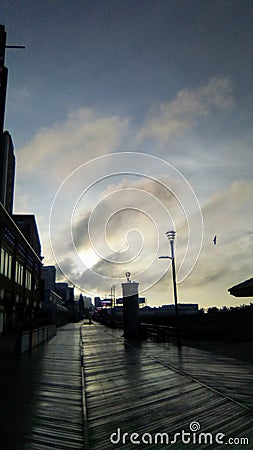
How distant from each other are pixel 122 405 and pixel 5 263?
3000 centimetres

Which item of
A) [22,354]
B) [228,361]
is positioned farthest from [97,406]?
[22,354]

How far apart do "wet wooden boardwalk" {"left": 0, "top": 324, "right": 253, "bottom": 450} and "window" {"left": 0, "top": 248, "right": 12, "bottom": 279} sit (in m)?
22.0

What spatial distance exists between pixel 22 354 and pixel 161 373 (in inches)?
342

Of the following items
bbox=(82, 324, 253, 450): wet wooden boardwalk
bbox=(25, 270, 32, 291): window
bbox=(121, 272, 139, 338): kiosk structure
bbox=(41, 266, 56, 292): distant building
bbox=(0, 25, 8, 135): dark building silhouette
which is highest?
bbox=(0, 25, 8, 135): dark building silhouette

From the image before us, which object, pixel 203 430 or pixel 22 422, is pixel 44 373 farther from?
pixel 203 430

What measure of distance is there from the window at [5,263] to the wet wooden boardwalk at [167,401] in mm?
22961

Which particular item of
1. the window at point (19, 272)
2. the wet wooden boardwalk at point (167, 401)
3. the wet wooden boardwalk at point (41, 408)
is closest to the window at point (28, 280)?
the window at point (19, 272)

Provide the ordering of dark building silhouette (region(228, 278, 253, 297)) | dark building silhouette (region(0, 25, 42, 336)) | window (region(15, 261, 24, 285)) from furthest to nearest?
1. window (region(15, 261, 24, 285))
2. dark building silhouette (region(0, 25, 42, 336))
3. dark building silhouette (region(228, 278, 253, 297))

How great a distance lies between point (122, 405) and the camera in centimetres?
745

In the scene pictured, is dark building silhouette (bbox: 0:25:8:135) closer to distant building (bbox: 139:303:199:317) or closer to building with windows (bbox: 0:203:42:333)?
building with windows (bbox: 0:203:42:333)

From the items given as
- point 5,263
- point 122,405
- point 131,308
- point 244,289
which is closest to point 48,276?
point 5,263

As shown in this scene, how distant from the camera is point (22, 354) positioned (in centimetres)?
1736

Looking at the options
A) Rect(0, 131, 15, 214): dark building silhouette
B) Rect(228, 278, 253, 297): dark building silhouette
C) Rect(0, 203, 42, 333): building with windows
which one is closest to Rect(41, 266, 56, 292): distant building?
Rect(0, 131, 15, 214): dark building silhouette

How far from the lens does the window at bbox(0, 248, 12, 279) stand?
33781mm
